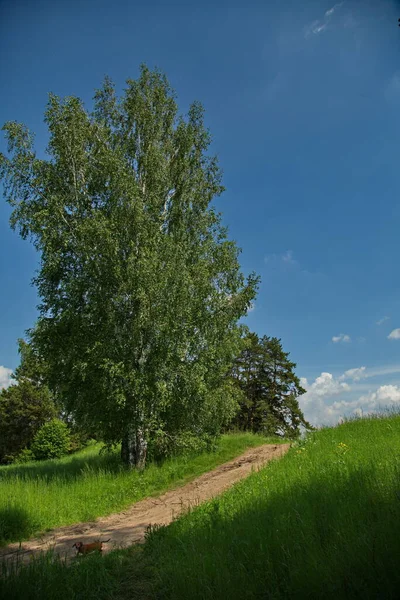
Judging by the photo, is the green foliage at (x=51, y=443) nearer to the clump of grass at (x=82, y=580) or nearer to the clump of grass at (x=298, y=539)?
the clump of grass at (x=298, y=539)

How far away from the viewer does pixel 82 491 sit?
11.9m

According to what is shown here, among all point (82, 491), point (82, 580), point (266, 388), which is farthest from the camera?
point (266, 388)

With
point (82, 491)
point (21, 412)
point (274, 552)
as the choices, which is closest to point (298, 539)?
point (274, 552)

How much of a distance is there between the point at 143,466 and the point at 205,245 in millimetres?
8916

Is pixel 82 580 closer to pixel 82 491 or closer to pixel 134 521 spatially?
pixel 134 521

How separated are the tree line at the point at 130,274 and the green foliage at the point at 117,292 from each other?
0.16 ft

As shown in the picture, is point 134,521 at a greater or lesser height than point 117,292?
lesser

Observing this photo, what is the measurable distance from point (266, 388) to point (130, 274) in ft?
91.3

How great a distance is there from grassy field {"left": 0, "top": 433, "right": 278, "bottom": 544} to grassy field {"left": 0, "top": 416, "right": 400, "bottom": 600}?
4321mm

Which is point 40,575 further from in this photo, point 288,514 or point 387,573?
point 387,573

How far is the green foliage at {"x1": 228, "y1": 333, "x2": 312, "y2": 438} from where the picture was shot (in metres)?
37.1

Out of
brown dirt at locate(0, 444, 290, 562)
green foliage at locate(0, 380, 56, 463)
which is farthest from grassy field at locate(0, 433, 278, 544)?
green foliage at locate(0, 380, 56, 463)

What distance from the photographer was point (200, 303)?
15.6 m

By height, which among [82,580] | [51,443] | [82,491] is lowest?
[82,580]
